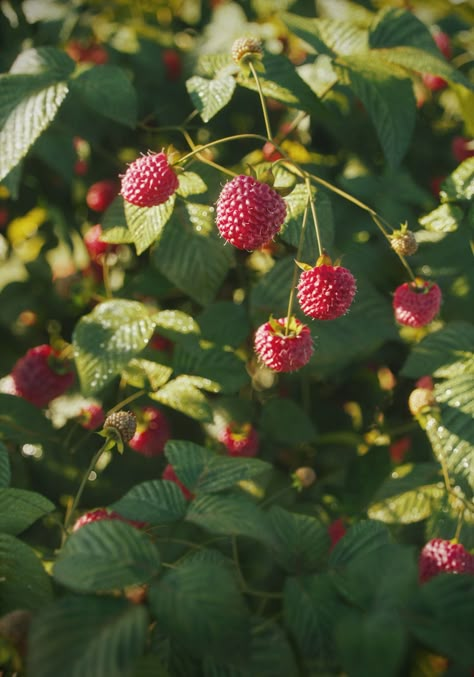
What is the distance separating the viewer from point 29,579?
0.78m

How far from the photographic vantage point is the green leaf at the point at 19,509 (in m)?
0.81

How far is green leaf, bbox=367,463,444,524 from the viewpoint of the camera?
112 cm

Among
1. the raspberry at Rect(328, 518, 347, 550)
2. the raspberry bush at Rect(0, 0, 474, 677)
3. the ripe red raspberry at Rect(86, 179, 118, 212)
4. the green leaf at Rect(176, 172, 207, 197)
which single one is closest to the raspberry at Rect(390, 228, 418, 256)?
the raspberry bush at Rect(0, 0, 474, 677)

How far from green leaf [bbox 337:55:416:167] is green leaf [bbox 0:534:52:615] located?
2.84 feet

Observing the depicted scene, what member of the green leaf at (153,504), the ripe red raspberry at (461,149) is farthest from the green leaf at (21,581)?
the ripe red raspberry at (461,149)

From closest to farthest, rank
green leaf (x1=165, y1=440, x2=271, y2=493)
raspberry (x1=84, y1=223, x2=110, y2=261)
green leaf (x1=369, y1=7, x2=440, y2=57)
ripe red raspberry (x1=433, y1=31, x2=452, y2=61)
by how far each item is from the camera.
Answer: green leaf (x1=165, y1=440, x2=271, y2=493) < green leaf (x1=369, y1=7, x2=440, y2=57) < raspberry (x1=84, y1=223, x2=110, y2=261) < ripe red raspberry (x1=433, y1=31, x2=452, y2=61)

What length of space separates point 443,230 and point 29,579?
0.82 metres

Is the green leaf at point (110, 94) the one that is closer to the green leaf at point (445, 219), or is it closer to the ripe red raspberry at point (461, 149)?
the green leaf at point (445, 219)

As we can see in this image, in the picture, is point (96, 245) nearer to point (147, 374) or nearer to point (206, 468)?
point (147, 374)

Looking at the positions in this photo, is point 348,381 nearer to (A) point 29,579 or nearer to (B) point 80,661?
(A) point 29,579

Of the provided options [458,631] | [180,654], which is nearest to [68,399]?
[180,654]

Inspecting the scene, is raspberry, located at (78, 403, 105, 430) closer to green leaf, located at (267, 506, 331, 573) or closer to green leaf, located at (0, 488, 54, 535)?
green leaf, located at (0, 488, 54, 535)

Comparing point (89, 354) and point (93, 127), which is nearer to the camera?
point (89, 354)

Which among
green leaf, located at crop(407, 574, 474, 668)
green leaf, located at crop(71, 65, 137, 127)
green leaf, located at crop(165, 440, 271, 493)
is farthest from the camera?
green leaf, located at crop(71, 65, 137, 127)
